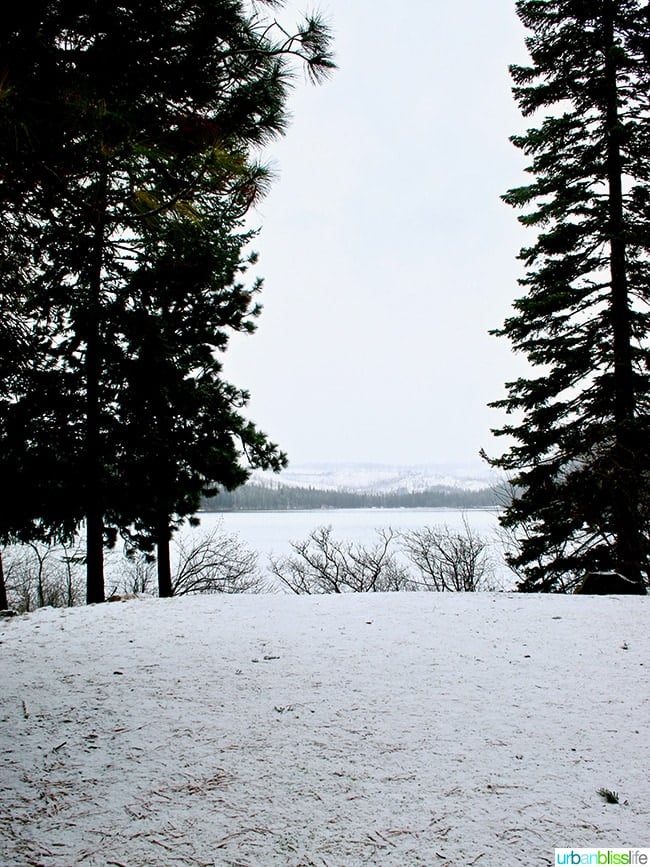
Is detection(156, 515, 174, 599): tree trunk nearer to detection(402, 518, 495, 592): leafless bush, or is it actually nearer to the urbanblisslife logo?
the urbanblisslife logo

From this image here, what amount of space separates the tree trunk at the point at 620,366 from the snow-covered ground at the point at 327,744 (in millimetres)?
2782

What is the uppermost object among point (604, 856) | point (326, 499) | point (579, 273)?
point (579, 273)

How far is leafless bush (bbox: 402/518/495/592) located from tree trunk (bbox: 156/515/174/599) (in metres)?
9.54

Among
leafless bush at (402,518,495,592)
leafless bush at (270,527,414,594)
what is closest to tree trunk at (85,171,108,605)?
leafless bush at (270,527,414,594)

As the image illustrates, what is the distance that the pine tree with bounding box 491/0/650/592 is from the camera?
7582 mm

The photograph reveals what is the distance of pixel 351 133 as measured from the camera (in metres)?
13.8

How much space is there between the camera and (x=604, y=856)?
5.92ft

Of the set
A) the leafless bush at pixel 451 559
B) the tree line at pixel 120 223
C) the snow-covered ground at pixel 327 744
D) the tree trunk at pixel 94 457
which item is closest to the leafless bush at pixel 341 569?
the leafless bush at pixel 451 559

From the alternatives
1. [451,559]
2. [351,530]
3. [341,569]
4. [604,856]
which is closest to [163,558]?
[604,856]

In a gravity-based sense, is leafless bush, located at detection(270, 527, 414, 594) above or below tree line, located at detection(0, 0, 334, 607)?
below

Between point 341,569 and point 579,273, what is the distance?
40.5 ft

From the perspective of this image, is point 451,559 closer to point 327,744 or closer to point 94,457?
point 94,457

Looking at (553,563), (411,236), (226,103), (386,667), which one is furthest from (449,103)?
(411,236)

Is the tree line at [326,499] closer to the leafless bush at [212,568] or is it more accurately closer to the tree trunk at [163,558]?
the leafless bush at [212,568]
